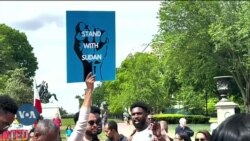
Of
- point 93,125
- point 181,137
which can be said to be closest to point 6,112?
point 93,125

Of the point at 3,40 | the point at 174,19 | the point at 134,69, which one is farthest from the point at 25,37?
the point at 174,19

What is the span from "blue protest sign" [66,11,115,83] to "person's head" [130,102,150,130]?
0.52m

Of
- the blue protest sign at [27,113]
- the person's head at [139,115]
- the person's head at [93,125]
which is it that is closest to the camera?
the person's head at [93,125]

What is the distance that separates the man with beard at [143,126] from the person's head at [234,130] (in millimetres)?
4012

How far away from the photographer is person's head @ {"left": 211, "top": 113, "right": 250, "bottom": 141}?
1.83 m

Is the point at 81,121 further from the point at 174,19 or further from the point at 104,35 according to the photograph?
the point at 174,19

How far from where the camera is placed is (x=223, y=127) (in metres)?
1.91

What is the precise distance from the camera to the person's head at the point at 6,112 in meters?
4.38

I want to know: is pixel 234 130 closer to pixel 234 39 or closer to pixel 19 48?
pixel 234 39

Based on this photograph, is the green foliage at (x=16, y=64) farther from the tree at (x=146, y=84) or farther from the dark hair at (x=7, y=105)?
the dark hair at (x=7, y=105)

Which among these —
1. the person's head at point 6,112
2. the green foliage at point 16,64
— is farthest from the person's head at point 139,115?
the green foliage at point 16,64

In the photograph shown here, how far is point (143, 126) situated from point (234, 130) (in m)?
4.44

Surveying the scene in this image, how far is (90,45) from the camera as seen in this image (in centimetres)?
618

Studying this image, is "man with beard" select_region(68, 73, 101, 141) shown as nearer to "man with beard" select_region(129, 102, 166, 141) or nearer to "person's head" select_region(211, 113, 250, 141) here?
"man with beard" select_region(129, 102, 166, 141)
